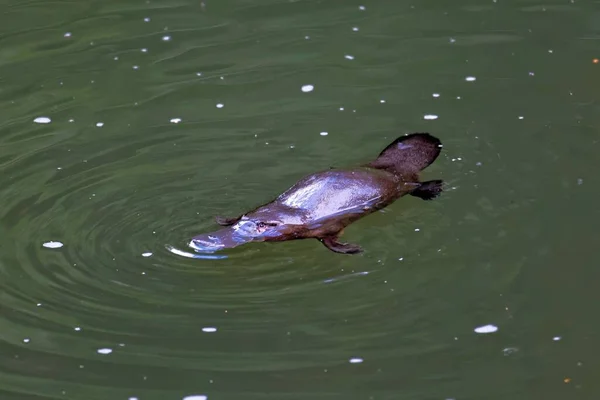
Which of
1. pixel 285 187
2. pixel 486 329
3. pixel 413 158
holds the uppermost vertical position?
pixel 413 158

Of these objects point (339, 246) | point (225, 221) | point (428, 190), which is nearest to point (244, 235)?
point (225, 221)

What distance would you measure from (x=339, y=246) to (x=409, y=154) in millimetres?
1008

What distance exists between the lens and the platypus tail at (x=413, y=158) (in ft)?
17.9

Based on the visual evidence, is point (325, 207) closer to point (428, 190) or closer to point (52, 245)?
point (428, 190)

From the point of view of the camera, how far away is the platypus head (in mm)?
4844

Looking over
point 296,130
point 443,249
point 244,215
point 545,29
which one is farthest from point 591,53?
point 244,215

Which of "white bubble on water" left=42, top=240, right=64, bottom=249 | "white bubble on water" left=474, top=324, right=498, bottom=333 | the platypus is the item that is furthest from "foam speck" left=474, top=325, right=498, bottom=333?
"white bubble on water" left=42, top=240, right=64, bottom=249

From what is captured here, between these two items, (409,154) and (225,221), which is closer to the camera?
(225,221)

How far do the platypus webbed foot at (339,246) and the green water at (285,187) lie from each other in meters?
0.08

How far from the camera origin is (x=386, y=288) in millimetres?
4723

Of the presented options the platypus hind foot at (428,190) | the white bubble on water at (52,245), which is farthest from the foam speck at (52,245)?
the platypus hind foot at (428,190)

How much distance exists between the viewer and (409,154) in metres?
5.62

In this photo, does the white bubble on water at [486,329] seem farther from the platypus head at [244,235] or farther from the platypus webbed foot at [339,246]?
the platypus head at [244,235]

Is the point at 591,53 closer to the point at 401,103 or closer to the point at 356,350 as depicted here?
the point at 401,103
